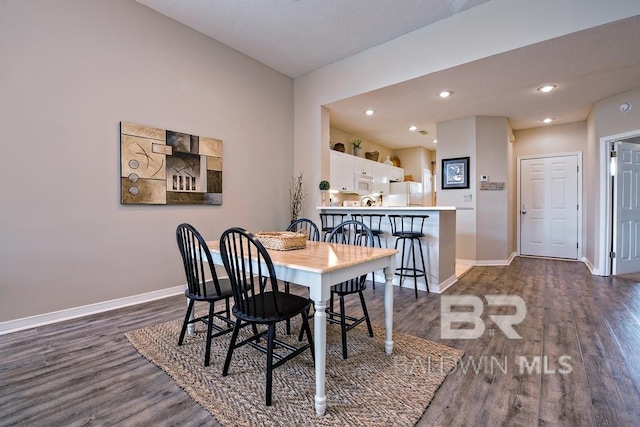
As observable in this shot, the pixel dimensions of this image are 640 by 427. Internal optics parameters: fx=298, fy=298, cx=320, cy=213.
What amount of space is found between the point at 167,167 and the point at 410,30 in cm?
319

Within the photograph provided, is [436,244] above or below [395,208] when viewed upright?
below

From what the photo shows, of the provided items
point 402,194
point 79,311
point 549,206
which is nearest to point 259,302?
point 79,311

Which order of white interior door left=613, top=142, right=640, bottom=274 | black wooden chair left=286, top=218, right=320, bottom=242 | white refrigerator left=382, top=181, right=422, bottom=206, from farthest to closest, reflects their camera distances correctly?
→ white refrigerator left=382, top=181, right=422, bottom=206 < white interior door left=613, top=142, right=640, bottom=274 < black wooden chair left=286, top=218, right=320, bottom=242

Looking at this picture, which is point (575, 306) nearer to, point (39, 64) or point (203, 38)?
point (203, 38)

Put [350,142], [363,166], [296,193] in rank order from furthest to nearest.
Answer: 1. [350,142]
2. [363,166]
3. [296,193]

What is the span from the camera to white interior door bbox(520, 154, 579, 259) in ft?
18.5

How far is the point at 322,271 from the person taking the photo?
1474mm

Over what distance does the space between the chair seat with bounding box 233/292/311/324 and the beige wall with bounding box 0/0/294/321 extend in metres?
1.97

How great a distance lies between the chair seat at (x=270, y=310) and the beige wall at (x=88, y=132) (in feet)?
6.46

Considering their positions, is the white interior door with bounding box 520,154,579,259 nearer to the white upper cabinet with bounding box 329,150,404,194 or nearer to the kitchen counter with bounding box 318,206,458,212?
the white upper cabinet with bounding box 329,150,404,194

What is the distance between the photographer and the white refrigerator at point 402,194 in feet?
23.4

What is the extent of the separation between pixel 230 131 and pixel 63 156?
179 cm

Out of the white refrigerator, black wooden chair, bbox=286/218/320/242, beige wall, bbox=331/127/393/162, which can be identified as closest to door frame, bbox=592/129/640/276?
the white refrigerator

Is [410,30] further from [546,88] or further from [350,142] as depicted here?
[350,142]
